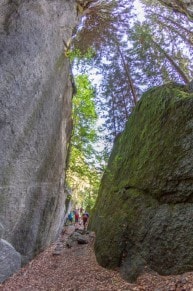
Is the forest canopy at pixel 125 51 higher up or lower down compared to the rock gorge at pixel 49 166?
higher up

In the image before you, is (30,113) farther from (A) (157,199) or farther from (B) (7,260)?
(A) (157,199)

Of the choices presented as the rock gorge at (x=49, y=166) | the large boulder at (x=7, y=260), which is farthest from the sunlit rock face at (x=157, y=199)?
the large boulder at (x=7, y=260)

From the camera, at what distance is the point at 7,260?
26.7 feet

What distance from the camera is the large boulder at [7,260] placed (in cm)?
787

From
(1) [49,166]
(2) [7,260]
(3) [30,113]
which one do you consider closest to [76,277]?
(2) [7,260]

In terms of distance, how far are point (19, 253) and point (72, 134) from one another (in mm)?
7390

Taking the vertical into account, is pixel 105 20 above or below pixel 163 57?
above

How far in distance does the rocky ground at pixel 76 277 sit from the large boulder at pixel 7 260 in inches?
7.3

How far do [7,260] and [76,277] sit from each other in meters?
2.15

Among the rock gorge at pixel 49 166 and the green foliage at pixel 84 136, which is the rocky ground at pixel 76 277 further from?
the green foliage at pixel 84 136

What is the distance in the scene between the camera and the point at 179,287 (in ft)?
16.7

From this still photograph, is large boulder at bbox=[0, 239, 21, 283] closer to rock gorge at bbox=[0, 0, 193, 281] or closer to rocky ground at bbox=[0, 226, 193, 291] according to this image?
rock gorge at bbox=[0, 0, 193, 281]

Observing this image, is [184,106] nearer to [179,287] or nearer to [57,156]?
[179,287]

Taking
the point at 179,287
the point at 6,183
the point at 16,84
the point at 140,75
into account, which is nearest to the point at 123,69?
the point at 140,75
